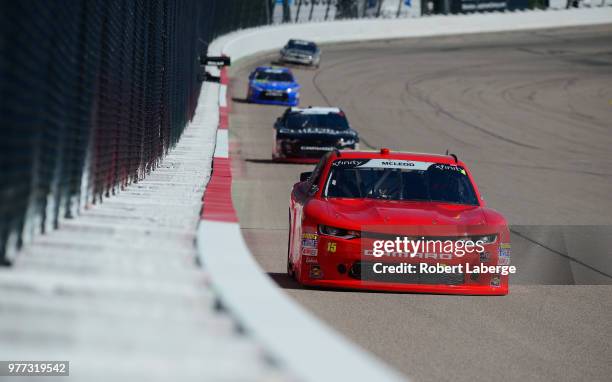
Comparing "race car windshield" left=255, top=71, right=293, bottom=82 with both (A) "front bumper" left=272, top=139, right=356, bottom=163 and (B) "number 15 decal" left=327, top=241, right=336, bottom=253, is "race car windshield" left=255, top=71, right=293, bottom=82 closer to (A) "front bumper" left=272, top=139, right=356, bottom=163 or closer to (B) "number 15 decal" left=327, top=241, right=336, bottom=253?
(A) "front bumper" left=272, top=139, right=356, bottom=163

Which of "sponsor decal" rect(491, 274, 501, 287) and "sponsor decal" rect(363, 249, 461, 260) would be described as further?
"sponsor decal" rect(491, 274, 501, 287)

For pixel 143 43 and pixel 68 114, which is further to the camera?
pixel 143 43

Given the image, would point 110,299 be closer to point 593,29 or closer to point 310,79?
point 310,79

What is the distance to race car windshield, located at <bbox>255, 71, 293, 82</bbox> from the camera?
40.9 meters

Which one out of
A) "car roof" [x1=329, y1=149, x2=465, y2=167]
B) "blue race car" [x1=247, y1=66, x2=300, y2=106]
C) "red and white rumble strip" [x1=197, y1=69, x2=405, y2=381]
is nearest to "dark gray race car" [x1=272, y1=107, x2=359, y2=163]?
"car roof" [x1=329, y1=149, x2=465, y2=167]

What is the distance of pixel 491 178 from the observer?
24078 mm

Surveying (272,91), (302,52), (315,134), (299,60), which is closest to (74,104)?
(315,134)

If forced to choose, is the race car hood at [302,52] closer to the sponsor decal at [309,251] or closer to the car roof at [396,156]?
the car roof at [396,156]

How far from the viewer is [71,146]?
22.8 ft

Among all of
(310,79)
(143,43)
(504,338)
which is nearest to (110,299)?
(504,338)

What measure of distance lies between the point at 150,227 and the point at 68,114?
0.86 metres

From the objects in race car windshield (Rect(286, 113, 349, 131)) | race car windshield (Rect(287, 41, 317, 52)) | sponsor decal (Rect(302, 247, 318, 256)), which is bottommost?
race car windshield (Rect(287, 41, 317, 52))

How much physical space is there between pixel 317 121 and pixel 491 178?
407 cm

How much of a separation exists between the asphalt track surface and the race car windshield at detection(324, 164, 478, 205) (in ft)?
3.25
